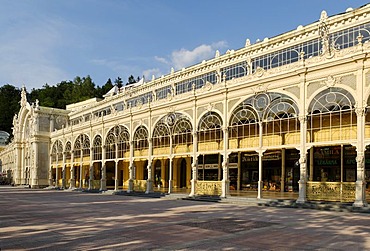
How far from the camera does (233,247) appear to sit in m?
9.88

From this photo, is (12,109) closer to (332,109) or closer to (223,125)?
(223,125)

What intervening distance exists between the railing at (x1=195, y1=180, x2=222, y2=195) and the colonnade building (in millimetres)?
75

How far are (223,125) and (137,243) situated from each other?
1809 centimetres

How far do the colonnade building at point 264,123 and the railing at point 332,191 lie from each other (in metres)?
0.05

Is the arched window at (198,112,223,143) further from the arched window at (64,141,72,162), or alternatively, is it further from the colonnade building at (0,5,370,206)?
the arched window at (64,141,72,162)

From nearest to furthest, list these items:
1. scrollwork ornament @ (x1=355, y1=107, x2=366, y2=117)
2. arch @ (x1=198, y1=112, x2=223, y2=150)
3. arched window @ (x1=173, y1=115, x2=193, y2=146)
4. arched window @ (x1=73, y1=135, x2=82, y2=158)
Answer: scrollwork ornament @ (x1=355, y1=107, x2=366, y2=117) < arch @ (x1=198, y1=112, x2=223, y2=150) < arched window @ (x1=173, y1=115, x2=193, y2=146) < arched window @ (x1=73, y1=135, x2=82, y2=158)

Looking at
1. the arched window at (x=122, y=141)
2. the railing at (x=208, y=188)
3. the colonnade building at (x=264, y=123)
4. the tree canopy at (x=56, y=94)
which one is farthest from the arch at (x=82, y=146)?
the tree canopy at (x=56, y=94)

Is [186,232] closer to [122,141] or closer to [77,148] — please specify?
[122,141]

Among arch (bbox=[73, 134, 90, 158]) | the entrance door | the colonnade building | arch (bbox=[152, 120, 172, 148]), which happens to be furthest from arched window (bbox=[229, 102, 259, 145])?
arch (bbox=[73, 134, 90, 158])

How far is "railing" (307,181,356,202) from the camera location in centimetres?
2036

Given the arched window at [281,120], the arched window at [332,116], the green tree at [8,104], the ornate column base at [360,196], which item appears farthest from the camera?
the green tree at [8,104]

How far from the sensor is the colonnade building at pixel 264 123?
21109mm

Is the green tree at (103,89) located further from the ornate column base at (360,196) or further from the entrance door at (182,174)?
the ornate column base at (360,196)

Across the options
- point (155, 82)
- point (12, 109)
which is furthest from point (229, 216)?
point (12, 109)
